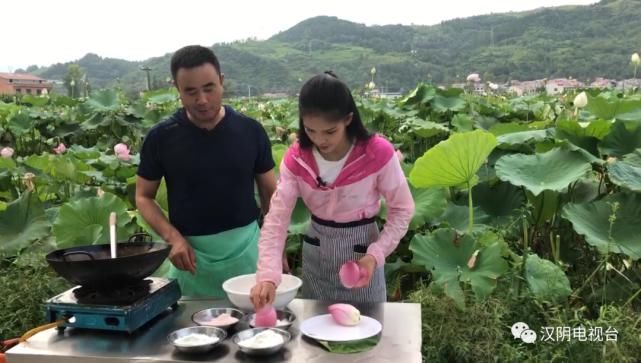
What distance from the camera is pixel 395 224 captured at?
1914 mm

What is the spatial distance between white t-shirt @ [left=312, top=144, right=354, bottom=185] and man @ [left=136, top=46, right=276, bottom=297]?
0.38 meters

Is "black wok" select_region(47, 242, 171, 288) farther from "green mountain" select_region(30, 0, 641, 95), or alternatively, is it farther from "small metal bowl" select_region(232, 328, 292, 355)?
"green mountain" select_region(30, 0, 641, 95)

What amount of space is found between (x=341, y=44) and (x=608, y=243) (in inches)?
655

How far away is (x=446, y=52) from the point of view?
46.5 feet

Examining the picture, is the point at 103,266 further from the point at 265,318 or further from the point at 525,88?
the point at 525,88

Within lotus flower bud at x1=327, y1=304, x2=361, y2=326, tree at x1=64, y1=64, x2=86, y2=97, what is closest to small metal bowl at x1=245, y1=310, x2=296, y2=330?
lotus flower bud at x1=327, y1=304, x2=361, y2=326

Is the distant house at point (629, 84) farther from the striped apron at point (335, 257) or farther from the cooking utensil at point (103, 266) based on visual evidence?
the cooking utensil at point (103, 266)

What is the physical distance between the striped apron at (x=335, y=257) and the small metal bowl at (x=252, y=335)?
0.44m

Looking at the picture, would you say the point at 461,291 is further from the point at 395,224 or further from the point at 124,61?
the point at 124,61

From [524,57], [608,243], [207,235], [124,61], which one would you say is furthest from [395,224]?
[124,61]

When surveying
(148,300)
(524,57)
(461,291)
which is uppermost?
(524,57)

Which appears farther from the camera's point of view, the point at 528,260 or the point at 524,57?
the point at 524,57

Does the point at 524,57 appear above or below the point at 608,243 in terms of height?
above

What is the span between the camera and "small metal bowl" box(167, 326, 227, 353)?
1569 mm
